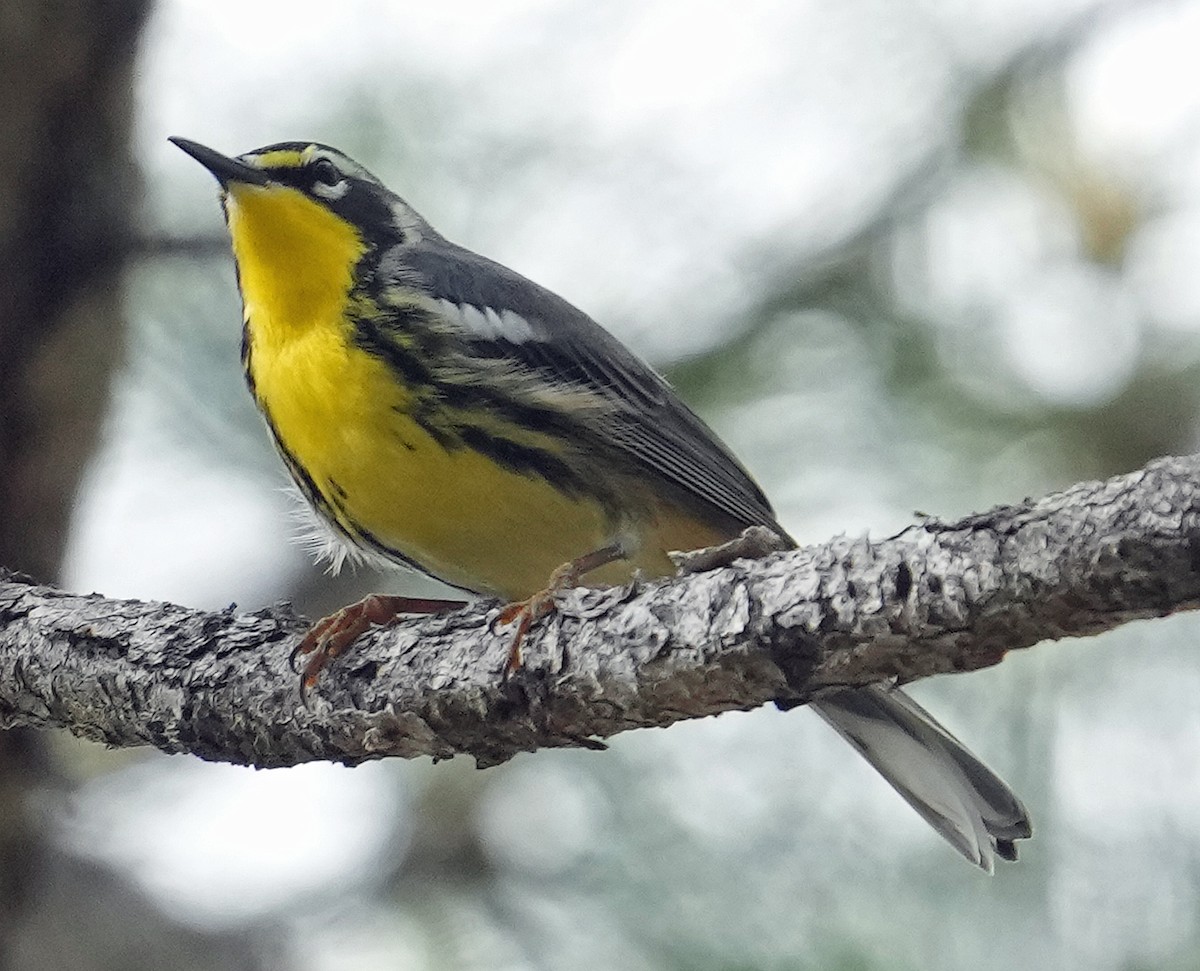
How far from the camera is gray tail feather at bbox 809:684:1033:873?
272 centimetres

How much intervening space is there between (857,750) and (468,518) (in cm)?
87

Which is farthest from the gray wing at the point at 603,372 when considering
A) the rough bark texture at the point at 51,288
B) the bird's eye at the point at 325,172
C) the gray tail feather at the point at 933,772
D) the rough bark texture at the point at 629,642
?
the rough bark texture at the point at 629,642

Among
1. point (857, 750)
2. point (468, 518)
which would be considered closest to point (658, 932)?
point (857, 750)

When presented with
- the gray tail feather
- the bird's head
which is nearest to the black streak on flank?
the bird's head

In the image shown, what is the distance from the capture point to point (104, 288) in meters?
3.20

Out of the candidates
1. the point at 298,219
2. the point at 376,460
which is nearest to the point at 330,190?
the point at 298,219

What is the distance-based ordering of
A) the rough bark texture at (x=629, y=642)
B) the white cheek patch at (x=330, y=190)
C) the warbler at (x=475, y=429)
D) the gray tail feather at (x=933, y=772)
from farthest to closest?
A: the white cheek patch at (x=330, y=190)
the warbler at (x=475, y=429)
the gray tail feather at (x=933, y=772)
the rough bark texture at (x=629, y=642)

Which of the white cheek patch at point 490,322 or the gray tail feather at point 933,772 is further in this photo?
the white cheek patch at point 490,322

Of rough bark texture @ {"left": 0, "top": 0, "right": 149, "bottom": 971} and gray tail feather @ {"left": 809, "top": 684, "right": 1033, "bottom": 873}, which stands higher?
rough bark texture @ {"left": 0, "top": 0, "right": 149, "bottom": 971}

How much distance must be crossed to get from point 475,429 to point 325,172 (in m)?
0.86

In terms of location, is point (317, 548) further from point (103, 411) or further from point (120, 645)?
point (120, 645)

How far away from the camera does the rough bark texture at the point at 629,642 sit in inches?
59.6

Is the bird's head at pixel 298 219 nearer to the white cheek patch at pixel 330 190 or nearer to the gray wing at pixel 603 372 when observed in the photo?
the white cheek patch at pixel 330 190

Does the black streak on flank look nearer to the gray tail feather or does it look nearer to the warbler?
the warbler
